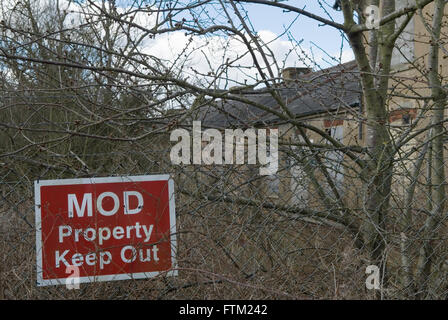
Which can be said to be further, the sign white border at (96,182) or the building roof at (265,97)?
the building roof at (265,97)

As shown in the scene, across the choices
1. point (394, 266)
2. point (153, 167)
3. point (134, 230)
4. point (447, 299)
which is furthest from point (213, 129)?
point (447, 299)

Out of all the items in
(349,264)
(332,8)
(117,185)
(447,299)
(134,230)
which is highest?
(332,8)

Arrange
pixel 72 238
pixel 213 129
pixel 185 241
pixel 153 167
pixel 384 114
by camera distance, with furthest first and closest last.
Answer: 1. pixel 384 114
2. pixel 213 129
3. pixel 153 167
4. pixel 185 241
5. pixel 72 238

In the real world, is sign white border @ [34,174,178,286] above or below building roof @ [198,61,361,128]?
below

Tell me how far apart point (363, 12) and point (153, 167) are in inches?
104

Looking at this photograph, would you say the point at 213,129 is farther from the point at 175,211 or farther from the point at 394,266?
the point at 394,266

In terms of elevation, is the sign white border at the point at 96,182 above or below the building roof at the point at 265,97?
below

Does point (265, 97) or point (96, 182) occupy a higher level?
point (265, 97)

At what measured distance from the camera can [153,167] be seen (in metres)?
4.04

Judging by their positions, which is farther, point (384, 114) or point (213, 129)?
point (384, 114)

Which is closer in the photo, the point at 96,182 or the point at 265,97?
the point at 96,182

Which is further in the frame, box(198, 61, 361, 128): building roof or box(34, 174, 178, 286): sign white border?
box(198, 61, 361, 128): building roof

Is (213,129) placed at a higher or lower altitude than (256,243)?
higher

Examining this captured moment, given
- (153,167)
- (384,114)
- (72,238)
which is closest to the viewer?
(72,238)
